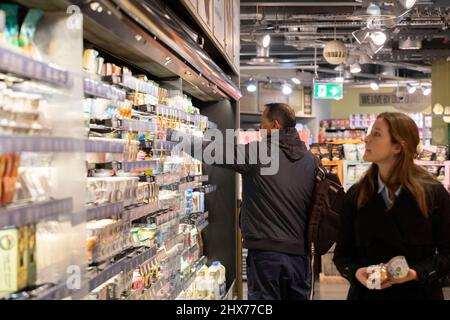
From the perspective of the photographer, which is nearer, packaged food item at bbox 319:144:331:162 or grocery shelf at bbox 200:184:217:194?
grocery shelf at bbox 200:184:217:194

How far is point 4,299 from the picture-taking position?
1.86 metres

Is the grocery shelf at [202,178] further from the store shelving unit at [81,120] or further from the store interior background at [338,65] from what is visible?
the store interior background at [338,65]

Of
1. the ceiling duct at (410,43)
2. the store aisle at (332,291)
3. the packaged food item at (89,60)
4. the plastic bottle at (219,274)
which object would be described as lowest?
the store aisle at (332,291)

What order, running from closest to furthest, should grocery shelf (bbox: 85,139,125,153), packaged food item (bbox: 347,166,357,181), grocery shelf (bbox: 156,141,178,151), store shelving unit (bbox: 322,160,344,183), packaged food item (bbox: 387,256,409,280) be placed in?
grocery shelf (bbox: 85,139,125,153)
packaged food item (bbox: 387,256,409,280)
grocery shelf (bbox: 156,141,178,151)
packaged food item (bbox: 347,166,357,181)
store shelving unit (bbox: 322,160,344,183)

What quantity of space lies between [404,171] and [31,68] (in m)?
1.55

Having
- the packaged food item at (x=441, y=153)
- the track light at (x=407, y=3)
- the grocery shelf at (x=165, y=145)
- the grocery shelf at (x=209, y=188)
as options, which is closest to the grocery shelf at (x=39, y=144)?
the grocery shelf at (x=165, y=145)

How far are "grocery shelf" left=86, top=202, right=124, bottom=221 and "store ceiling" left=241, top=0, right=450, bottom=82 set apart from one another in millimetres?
5460

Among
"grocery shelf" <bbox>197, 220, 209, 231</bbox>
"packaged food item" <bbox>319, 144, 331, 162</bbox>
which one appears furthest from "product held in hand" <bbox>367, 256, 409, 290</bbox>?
"packaged food item" <bbox>319, 144, 331, 162</bbox>

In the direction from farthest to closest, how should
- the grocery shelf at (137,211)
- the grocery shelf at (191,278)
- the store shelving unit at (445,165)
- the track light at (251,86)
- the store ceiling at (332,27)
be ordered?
the track light at (251,86) < the store ceiling at (332,27) < the store shelving unit at (445,165) < the grocery shelf at (191,278) < the grocery shelf at (137,211)

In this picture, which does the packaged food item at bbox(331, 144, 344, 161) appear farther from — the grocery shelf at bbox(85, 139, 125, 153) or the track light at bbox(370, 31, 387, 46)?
the grocery shelf at bbox(85, 139, 125, 153)

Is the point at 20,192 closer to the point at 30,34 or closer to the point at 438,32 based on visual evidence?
the point at 30,34

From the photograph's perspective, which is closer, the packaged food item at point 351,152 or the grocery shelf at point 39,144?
the grocery shelf at point 39,144

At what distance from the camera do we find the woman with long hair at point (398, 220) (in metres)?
2.62

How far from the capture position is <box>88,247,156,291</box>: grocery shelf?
245cm
